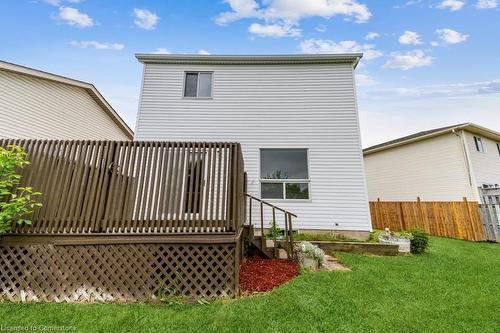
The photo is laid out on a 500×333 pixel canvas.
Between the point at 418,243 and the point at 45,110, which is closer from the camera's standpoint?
the point at 418,243

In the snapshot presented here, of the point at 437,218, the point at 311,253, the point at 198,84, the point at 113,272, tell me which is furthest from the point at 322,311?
the point at 437,218

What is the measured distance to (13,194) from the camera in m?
3.62

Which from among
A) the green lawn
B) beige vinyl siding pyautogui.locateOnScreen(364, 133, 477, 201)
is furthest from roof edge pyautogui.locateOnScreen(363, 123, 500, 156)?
the green lawn

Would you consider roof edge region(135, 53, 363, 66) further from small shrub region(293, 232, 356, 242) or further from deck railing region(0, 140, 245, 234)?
small shrub region(293, 232, 356, 242)

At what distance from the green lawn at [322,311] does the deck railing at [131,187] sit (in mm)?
1145

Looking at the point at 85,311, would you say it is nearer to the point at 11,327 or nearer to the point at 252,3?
the point at 11,327

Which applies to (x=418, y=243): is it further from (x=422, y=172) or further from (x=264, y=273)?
(x=422, y=172)

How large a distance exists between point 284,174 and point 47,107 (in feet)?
35.8

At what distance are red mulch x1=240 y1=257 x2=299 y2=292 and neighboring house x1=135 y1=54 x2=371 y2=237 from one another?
7.69 feet

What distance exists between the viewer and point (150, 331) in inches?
104

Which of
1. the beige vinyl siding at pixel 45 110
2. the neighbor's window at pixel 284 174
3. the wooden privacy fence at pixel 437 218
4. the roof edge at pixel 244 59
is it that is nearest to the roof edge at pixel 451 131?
the wooden privacy fence at pixel 437 218

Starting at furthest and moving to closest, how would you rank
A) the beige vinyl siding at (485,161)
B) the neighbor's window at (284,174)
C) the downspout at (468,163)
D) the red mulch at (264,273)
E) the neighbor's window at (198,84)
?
the beige vinyl siding at (485,161), the downspout at (468,163), the neighbor's window at (198,84), the neighbor's window at (284,174), the red mulch at (264,273)

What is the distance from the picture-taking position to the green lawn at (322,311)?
278 centimetres

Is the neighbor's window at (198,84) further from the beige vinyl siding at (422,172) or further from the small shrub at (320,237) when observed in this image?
the beige vinyl siding at (422,172)
